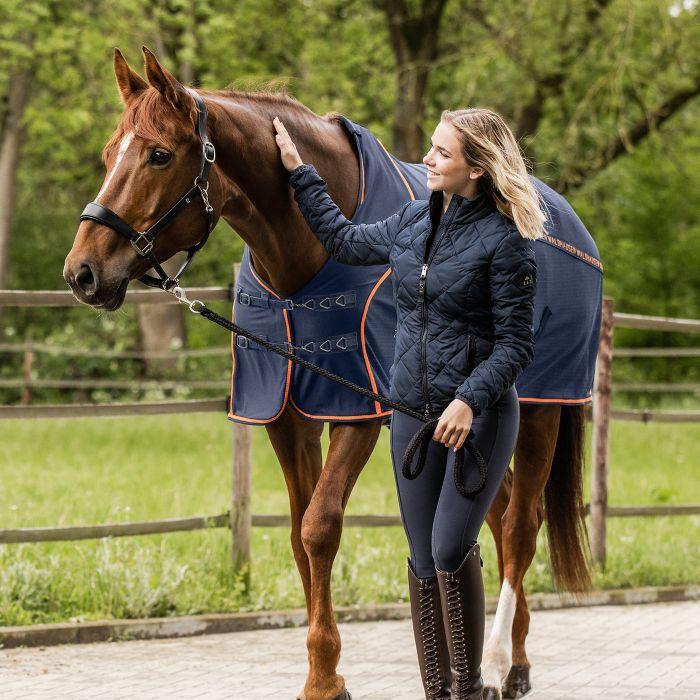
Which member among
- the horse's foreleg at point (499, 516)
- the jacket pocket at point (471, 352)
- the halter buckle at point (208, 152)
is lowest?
the horse's foreleg at point (499, 516)

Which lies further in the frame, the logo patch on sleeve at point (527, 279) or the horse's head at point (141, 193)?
the horse's head at point (141, 193)

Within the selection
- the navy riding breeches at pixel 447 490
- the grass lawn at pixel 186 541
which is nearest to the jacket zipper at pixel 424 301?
the navy riding breeches at pixel 447 490

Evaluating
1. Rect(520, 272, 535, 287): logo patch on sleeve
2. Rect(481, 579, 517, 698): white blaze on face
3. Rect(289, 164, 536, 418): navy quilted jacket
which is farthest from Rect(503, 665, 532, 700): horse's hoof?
Rect(520, 272, 535, 287): logo patch on sleeve

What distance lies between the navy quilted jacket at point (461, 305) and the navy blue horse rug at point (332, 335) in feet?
1.79

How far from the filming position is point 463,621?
388 centimetres

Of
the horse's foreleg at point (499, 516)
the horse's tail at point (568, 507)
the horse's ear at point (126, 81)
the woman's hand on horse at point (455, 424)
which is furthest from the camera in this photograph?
the horse's foreleg at point (499, 516)

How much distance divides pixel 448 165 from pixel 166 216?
0.94m

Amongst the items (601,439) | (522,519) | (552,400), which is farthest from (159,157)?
(601,439)

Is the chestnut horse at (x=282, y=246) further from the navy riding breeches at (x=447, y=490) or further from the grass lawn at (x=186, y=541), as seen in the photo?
the grass lawn at (x=186, y=541)

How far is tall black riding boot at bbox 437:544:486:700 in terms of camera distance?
12.7 feet

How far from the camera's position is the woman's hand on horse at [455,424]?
3.62 meters

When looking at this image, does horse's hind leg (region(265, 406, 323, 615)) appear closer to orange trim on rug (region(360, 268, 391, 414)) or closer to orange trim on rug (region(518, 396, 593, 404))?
orange trim on rug (region(360, 268, 391, 414))

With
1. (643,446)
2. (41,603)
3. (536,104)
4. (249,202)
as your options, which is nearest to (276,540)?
A: (41,603)

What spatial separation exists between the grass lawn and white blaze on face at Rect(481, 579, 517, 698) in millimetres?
1800
